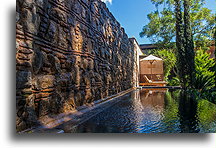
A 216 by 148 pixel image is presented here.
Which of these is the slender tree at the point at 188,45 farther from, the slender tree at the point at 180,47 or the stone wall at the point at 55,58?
the stone wall at the point at 55,58

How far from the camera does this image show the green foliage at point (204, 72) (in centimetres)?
666

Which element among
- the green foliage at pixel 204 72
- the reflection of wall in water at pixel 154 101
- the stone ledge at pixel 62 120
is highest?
the green foliage at pixel 204 72

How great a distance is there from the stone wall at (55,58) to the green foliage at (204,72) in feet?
15.0

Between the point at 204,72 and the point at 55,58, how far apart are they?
21.5 ft

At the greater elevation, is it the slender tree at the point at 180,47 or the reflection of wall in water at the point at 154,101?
the slender tree at the point at 180,47

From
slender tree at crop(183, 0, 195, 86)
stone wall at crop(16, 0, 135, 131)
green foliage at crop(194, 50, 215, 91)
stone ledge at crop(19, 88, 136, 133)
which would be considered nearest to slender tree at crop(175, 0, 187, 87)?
slender tree at crop(183, 0, 195, 86)

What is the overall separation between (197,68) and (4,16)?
7579 mm

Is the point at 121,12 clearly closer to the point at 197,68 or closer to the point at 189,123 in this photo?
the point at 189,123

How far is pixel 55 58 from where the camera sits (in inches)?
114

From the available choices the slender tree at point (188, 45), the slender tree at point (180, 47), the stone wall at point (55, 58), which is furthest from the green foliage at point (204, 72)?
the stone wall at point (55, 58)

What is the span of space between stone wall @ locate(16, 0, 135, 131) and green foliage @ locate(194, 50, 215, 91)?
4566mm

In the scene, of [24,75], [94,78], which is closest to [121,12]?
[94,78]

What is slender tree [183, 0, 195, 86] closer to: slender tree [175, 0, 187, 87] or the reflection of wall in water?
slender tree [175, 0, 187, 87]

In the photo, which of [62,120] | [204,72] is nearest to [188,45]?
[204,72]
